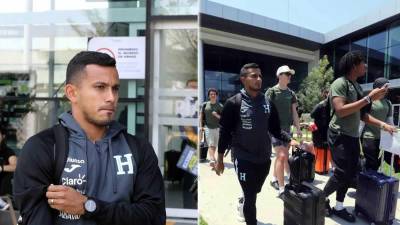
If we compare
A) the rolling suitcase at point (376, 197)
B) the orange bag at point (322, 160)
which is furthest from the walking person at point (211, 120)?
the rolling suitcase at point (376, 197)

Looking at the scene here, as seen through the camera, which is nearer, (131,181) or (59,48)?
(131,181)

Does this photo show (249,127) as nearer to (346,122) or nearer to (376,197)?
(346,122)

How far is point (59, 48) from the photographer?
370 centimetres

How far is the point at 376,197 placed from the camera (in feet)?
6.08

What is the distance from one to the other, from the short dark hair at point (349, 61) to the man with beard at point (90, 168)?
0.79 m

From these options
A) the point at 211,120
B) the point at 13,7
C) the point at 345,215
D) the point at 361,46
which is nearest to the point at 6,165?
the point at 13,7

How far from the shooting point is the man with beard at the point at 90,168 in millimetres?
1194

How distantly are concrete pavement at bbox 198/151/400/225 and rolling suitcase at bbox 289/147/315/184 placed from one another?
8 centimetres

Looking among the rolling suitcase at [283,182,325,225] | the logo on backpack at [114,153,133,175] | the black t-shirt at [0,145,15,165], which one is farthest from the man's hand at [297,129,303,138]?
the black t-shirt at [0,145,15,165]

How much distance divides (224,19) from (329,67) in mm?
464

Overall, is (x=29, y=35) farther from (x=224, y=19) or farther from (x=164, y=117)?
(x=224, y=19)

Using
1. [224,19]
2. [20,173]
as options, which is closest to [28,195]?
[20,173]

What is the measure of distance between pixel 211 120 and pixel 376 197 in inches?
31.7

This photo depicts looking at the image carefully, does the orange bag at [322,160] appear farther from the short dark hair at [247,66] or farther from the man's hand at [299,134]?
the short dark hair at [247,66]
